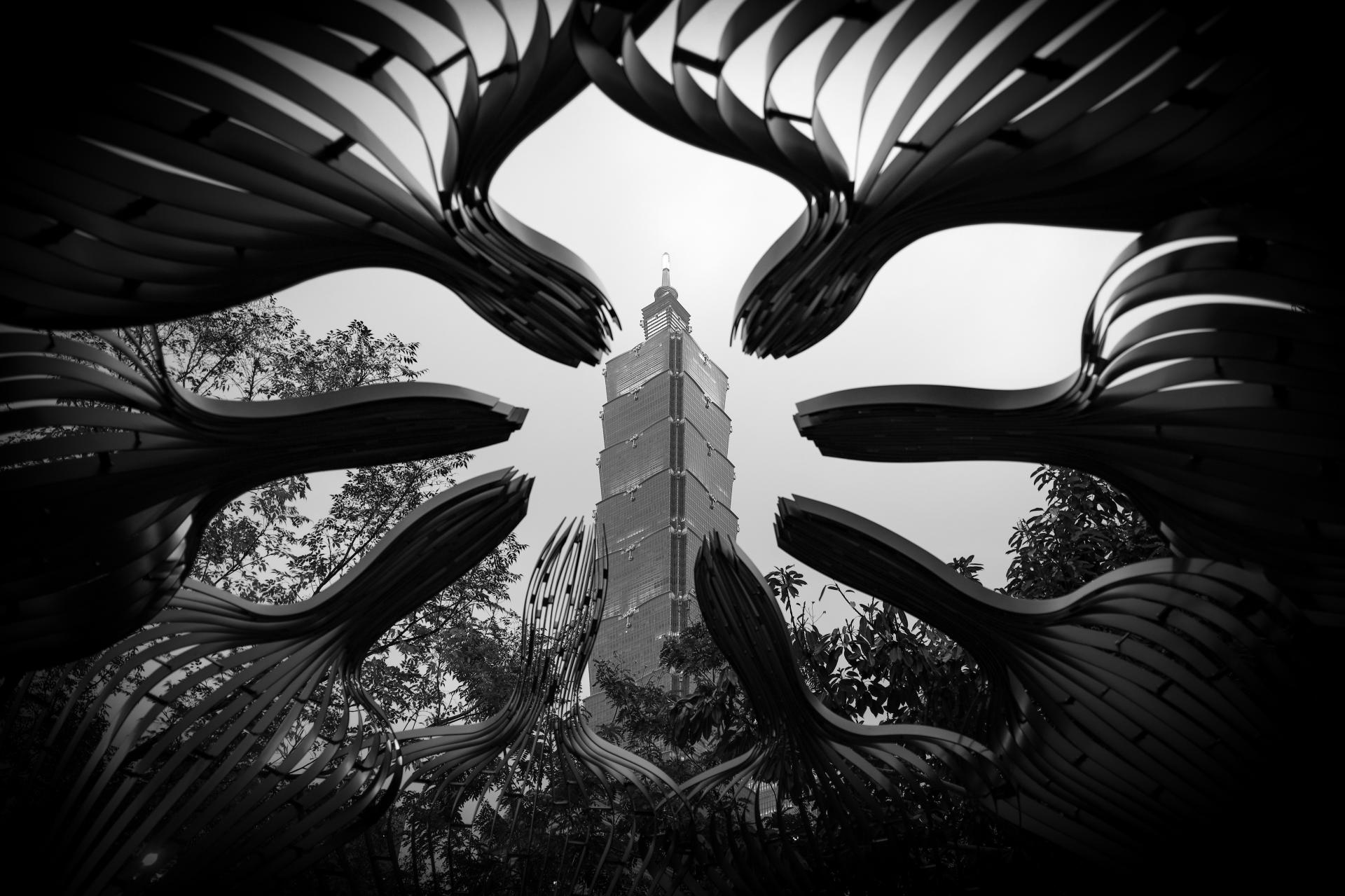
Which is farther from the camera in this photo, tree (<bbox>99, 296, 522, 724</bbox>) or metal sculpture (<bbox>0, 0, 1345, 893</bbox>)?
tree (<bbox>99, 296, 522, 724</bbox>)

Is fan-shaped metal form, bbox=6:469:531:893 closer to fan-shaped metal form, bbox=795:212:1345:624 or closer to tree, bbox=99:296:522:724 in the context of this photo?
fan-shaped metal form, bbox=795:212:1345:624

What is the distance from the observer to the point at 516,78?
6.04 meters

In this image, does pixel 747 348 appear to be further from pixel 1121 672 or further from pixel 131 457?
pixel 131 457

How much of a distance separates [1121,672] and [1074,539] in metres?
3.40

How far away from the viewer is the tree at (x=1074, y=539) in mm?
12602

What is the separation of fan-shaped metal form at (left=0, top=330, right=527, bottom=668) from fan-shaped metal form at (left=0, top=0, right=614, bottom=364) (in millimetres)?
696

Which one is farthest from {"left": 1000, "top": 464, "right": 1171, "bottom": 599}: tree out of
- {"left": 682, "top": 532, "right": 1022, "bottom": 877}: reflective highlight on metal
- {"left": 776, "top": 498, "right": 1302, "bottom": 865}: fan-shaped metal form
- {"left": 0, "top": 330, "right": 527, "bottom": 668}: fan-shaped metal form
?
{"left": 0, "top": 330, "right": 527, "bottom": 668}: fan-shaped metal form

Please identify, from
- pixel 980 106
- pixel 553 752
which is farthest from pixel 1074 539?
pixel 980 106

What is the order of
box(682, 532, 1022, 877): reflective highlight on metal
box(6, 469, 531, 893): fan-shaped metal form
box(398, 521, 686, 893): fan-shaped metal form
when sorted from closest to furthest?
box(6, 469, 531, 893): fan-shaped metal form < box(682, 532, 1022, 877): reflective highlight on metal < box(398, 521, 686, 893): fan-shaped metal form

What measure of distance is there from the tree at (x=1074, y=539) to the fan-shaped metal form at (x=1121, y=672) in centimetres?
255

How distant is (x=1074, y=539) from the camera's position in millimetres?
12625

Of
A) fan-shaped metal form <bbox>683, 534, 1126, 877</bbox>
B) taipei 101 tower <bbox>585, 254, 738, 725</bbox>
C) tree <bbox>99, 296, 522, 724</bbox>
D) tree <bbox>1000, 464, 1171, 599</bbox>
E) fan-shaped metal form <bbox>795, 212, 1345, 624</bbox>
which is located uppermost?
taipei 101 tower <bbox>585, 254, 738, 725</bbox>

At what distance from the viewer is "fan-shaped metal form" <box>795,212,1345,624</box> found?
700 cm

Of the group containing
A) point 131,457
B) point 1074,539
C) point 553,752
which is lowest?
point 553,752
